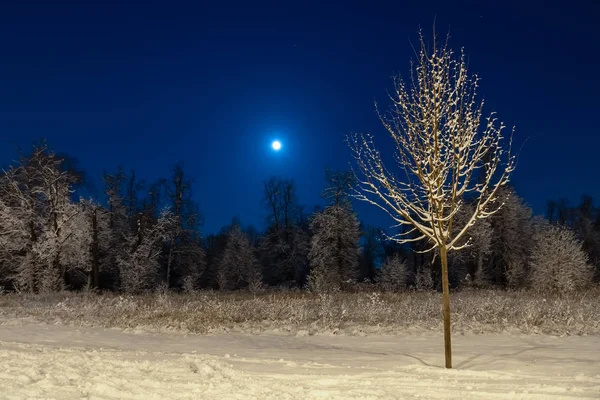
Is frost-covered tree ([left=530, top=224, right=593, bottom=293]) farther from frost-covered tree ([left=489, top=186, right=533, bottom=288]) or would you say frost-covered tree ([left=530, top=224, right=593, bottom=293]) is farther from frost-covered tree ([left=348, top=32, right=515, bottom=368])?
frost-covered tree ([left=348, top=32, right=515, bottom=368])

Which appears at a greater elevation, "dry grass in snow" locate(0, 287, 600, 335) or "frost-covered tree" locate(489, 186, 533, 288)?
"frost-covered tree" locate(489, 186, 533, 288)

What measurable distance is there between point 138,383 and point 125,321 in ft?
34.7

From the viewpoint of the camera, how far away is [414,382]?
276 inches

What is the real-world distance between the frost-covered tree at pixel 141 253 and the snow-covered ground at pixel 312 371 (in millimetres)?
21453

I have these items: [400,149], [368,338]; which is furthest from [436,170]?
[368,338]

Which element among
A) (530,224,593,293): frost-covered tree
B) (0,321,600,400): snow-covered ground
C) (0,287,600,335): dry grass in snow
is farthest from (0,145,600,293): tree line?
(0,321,600,400): snow-covered ground

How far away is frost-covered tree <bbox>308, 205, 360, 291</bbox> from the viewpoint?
3712 centimetres

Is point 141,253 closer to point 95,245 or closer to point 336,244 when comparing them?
point 95,245

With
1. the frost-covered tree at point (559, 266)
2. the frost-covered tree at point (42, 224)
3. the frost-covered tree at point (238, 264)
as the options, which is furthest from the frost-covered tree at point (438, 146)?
the frost-covered tree at point (238, 264)

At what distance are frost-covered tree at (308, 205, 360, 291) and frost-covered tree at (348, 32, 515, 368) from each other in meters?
27.5

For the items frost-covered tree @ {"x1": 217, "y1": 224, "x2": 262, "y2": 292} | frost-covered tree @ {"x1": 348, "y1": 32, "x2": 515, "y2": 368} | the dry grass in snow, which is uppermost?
frost-covered tree @ {"x1": 348, "y1": 32, "x2": 515, "y2": 368}

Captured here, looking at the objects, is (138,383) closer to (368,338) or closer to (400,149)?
(400,149)

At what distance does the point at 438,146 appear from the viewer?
353 inches

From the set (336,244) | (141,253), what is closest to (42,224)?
(141,253)
